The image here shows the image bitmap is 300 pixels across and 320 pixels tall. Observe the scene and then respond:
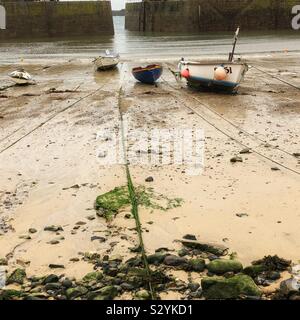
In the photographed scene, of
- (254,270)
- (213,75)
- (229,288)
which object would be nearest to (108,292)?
(229,288)

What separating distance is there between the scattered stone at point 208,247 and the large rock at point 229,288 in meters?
0.71

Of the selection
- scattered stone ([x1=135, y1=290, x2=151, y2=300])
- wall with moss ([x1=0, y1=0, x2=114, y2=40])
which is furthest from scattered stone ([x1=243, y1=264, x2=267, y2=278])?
wall with moss ([x1=0, y1=0, x2=114, y2=40])

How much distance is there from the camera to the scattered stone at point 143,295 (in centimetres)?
405

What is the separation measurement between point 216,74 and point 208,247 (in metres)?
9.91

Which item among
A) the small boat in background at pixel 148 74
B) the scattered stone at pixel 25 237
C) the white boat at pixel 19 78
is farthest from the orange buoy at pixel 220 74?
the scattered stone at pixel 25 237

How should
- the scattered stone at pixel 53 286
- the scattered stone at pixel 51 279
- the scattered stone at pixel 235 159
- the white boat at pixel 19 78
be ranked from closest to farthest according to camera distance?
the scattered stone at pixel 53 286 → the scattered stone at pixel 51 279 → the scattered stone at pixel 235 159 → the white boat at pixel 19 78

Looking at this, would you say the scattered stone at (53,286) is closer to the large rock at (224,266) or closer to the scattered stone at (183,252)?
the scattered stone at (183,252)

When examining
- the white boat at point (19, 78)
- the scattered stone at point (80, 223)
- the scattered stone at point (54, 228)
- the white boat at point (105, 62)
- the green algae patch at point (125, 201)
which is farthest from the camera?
the white boat at point (105, 62)

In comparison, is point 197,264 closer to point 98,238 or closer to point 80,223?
point 98,238

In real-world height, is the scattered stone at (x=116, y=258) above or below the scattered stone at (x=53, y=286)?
above

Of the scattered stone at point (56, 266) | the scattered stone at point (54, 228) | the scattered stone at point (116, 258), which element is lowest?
the scattered stone at point (56, 266)

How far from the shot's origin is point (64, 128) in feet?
34.3
